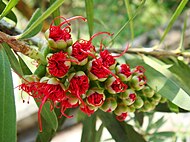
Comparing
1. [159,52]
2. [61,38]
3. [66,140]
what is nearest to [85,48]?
[61,38]

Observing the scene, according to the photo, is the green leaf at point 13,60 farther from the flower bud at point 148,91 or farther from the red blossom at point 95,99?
the flower bud at point 148,91

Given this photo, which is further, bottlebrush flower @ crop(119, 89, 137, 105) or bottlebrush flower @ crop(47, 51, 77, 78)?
bottlebrush flower @ crop(119, 89, 137, 105)

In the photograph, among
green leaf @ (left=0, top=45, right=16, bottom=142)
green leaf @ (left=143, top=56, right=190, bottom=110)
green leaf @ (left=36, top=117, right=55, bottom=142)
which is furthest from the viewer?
green leaf @ (left=36, top=117, right=55, bottom=142)

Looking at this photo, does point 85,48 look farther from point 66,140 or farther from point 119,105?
point 66,140

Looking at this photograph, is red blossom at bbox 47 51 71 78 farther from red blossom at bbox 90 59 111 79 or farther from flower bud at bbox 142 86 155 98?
flower bud at bbox 142 86 155 98

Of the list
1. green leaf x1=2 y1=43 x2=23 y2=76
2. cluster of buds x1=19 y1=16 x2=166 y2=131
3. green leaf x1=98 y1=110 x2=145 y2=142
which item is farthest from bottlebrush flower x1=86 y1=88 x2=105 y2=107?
green leaf x1=98 y1=110 x2=145 y2=142

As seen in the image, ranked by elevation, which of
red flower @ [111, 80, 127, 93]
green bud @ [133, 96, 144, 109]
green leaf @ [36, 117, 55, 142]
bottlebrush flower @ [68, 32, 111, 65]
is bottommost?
green leaf @ [36, 117, 55, 142]

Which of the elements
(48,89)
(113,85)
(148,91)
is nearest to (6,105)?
(48,89)
